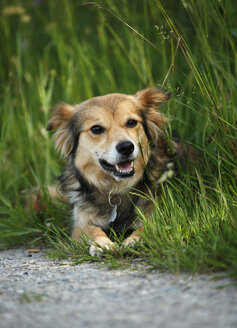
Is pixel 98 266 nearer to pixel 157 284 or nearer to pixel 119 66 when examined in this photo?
pixel 157 284

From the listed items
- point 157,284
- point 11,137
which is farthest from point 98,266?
point 11,137

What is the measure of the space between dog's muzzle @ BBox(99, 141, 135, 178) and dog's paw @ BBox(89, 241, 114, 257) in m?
0.60

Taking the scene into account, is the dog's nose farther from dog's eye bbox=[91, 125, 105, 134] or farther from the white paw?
the white paw

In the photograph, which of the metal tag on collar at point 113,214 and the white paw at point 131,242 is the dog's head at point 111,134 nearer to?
the metal tag on collar at point 113,214

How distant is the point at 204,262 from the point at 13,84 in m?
3.73

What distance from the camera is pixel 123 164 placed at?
10.2ft

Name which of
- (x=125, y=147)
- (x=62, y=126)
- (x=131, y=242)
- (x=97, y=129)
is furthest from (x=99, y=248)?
(x=62, y=126)

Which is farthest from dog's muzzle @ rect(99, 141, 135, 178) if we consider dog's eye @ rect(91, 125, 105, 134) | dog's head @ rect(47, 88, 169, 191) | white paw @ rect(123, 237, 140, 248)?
white paw @ rect(123, 237, 140, 248)

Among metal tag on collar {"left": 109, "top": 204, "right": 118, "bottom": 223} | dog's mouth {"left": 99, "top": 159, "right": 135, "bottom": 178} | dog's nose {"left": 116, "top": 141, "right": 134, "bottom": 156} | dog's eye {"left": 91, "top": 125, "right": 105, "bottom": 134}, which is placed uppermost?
dog's eye {"left": 91, "top": 125, "right": 105, "bottom": 134}

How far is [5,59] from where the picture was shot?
5.29 m

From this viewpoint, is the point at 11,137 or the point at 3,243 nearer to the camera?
the point at 3,243

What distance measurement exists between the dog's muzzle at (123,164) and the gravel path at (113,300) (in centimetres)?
86

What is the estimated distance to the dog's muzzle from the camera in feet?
9.77

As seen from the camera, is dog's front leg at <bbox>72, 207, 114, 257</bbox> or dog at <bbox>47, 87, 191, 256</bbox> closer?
dog's front leg at <bbox>72, 207, 114, 257</bbox>
